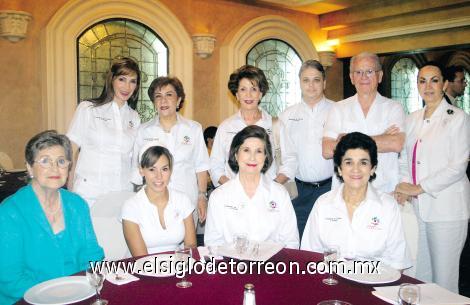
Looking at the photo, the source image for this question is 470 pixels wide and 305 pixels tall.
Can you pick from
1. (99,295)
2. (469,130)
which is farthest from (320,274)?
(469,130)

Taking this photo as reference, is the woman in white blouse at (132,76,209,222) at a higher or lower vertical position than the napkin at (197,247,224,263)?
higher

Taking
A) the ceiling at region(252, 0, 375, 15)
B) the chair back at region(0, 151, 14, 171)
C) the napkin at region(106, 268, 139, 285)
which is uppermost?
the ceiling at region(252, 0, 375, 15)

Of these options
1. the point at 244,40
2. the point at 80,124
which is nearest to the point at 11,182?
the point at 80,124

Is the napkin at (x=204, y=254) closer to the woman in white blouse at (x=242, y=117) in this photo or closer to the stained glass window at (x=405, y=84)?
the woman in white blouse at (x=242, y=117)

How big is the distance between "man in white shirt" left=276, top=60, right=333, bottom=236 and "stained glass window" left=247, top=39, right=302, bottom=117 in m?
4.02

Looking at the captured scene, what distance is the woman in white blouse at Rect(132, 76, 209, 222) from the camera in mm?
3314

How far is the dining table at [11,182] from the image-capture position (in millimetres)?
3662

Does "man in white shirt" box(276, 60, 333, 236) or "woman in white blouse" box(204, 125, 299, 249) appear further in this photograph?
"man in white shirt" box(276, 60, 333, 236)

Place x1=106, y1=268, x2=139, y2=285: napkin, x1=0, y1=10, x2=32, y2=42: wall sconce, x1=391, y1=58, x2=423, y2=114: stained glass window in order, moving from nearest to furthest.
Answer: x1=106, y1=268, x2=139, y2=285: napkin < x1=0, y1=10, x2=32, y2=42: wall sconce < x1=391, y1=58, x2=423, y2=114: stained glass window

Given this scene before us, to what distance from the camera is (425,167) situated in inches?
121

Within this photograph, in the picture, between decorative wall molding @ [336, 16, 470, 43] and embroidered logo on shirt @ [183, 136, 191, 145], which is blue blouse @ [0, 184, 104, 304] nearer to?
embroidered logo on shirt @ [183, 136, 191, 145]

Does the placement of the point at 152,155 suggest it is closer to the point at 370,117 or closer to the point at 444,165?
the point at 370,117

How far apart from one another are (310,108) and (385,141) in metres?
0.78

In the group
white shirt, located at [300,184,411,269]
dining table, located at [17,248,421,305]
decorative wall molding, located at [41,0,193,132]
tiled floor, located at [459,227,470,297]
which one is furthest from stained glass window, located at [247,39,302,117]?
dining table, located at [17,248,421,305]
